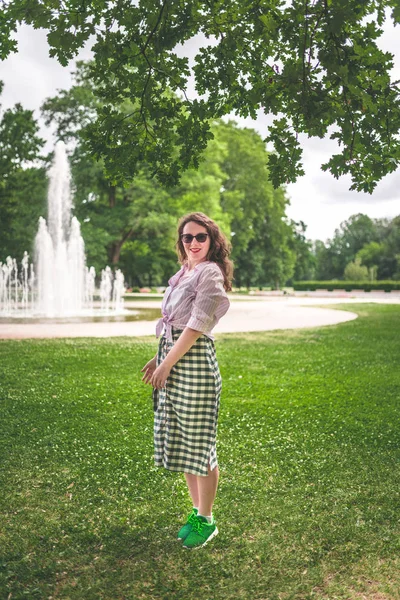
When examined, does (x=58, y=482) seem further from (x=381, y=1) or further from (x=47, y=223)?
(x=47, y=223)

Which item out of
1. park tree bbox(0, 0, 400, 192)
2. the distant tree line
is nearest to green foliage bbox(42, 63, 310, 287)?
the distant tree line

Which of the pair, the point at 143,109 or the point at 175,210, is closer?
the point at 143,109

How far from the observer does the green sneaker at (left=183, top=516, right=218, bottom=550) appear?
10.5 ft

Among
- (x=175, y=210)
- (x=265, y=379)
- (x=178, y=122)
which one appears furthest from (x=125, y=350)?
(x=175, y=210)

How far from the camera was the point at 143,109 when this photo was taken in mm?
4332

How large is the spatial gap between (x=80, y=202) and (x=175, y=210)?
18.6 ft

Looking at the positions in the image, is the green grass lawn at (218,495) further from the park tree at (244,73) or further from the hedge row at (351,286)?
the hedge row at (351,286)

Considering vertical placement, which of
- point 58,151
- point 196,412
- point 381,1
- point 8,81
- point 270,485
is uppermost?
point 8,81

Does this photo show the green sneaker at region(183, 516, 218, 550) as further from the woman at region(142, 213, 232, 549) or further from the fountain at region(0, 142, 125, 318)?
the fountain at region(0, 142, 125, 318)

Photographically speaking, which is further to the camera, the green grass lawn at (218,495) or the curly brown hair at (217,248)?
the curly brown hair at (217,248)

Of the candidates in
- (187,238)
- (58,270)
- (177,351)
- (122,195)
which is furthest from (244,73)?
(122,195)

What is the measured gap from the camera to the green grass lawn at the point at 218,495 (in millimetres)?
2887

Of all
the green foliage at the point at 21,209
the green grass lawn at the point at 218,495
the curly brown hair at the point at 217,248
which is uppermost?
the green foliage at the point at 21,209

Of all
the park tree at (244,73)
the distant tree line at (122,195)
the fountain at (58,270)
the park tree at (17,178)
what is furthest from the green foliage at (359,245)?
the park tree at (244,73)
